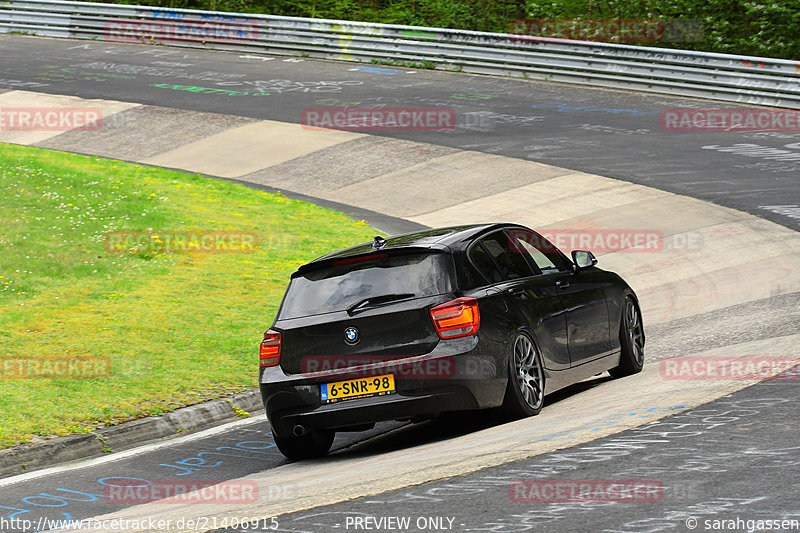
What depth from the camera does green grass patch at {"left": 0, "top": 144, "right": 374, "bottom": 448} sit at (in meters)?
9.69

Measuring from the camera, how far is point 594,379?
1043 cm

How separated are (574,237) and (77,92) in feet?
53.0

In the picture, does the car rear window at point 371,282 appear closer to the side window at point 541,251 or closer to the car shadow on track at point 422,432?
the car shadow on track at point 422,432

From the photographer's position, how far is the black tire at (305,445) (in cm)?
812

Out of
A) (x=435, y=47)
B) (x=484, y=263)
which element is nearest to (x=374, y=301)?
(x=484, y=263)

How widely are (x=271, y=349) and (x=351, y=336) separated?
0.72 metres

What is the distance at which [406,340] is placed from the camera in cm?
772

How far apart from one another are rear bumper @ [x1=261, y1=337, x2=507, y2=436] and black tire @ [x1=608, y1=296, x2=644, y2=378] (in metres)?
2.38

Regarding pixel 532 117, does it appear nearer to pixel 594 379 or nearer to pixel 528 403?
pixel 594 379

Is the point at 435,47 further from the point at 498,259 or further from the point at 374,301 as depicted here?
the point at 374,301

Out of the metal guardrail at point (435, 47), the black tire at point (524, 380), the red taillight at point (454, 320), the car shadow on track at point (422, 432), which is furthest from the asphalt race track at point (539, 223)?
the red taillight at point (454, 320)

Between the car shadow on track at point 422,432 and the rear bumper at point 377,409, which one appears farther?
the car shadow on track at point 422,432

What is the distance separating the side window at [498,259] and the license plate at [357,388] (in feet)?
4.02

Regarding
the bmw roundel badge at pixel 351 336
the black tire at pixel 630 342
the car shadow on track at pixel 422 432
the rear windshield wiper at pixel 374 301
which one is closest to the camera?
the bmw roundel badge at pixel 351 336
